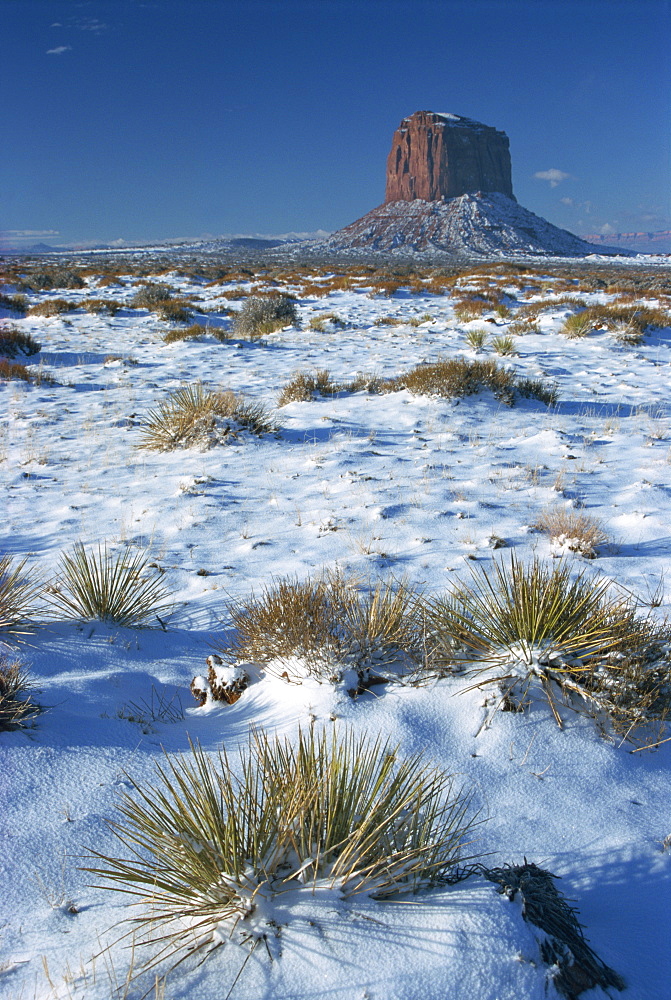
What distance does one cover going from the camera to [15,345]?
10.8 meters

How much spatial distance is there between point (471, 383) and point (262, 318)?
790 centimetres

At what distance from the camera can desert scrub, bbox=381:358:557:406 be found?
7562 millimetres

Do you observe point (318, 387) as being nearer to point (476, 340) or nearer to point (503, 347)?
point (476, 340)

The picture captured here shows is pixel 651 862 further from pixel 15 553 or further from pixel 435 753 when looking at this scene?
pixel 15 553

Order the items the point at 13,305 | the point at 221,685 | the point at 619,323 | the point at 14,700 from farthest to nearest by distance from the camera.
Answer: the point at 13,305
the point at 619,323
the point at 221,685
the point at 14,700

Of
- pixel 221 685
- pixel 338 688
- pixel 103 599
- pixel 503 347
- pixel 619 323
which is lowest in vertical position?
pixel 221 685

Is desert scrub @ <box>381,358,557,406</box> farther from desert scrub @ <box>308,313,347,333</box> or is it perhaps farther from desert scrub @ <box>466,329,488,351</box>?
desert scrub @ <box>308,313,347,333</box>

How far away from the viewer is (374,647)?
8.43 feet

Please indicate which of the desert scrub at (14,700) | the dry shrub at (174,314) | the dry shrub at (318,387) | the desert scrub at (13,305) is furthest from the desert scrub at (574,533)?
the desert scrub at (13,305)

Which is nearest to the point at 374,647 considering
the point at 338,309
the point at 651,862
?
the point at 651,862

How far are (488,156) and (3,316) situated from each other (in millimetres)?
146722

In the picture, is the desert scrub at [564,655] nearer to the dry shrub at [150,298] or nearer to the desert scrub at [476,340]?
the desert scrub at [476,340]

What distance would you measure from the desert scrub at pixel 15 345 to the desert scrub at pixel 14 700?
10228 millimetres

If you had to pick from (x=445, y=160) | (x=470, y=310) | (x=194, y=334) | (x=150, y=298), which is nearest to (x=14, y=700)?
(x=194, y=334)
